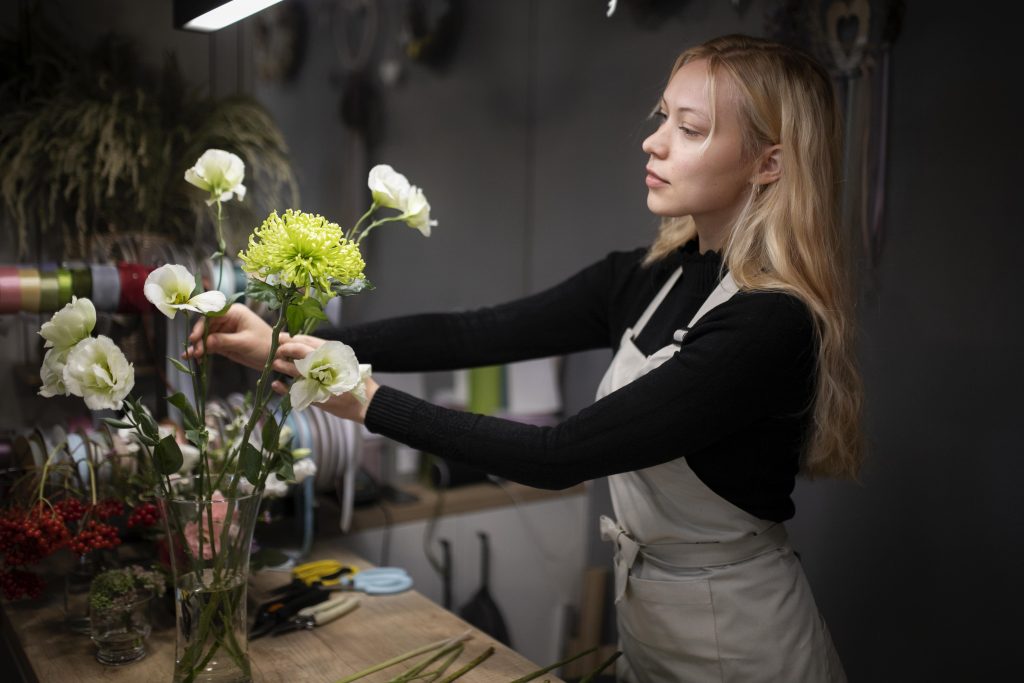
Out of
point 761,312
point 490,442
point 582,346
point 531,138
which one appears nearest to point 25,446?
point 490,442

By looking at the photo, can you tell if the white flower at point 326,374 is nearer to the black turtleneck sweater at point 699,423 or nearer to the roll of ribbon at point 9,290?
the black turtleneck sweater at point 699,423

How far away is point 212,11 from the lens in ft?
4.77

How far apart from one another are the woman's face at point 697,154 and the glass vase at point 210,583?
802mm

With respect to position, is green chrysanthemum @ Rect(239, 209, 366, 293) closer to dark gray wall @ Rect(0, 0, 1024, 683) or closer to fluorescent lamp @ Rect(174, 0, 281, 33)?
fluorescent lamp @ Rect(174, 0, 281, 33)

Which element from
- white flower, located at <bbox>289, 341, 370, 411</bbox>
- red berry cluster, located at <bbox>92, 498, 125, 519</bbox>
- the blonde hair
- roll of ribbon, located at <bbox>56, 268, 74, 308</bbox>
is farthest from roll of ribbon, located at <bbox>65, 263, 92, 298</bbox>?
the blonde hair

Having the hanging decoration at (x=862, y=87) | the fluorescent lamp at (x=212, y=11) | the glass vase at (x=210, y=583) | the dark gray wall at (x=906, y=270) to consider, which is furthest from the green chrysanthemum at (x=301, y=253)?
the hanging decoration at (x=862, y=87)

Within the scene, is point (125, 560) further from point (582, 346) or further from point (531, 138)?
point (531, 138)

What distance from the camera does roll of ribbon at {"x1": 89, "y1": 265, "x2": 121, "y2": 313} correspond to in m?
1.77

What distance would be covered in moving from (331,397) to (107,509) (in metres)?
0.44

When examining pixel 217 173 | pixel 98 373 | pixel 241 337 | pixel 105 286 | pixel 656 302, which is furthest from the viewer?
pixel 105 286

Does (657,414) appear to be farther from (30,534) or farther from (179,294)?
(30,534)

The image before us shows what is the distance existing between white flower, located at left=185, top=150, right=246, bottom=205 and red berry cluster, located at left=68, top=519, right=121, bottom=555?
0.55 meters

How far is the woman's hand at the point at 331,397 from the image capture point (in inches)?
53.4

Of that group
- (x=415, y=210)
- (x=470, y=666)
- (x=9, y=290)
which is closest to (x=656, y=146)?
(x=415, y=210)
